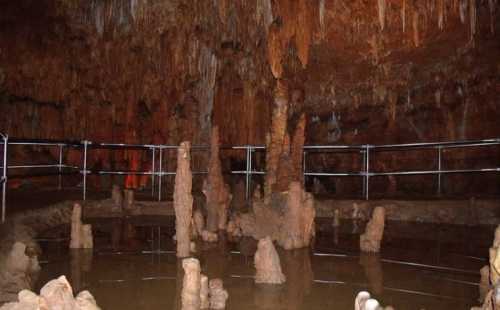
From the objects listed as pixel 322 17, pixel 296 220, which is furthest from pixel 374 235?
pixel 322 17

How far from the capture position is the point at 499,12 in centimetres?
1094

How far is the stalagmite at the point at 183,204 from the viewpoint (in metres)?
6.74

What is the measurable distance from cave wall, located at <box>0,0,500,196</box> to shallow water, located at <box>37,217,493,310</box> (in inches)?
190

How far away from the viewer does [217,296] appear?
464 cm

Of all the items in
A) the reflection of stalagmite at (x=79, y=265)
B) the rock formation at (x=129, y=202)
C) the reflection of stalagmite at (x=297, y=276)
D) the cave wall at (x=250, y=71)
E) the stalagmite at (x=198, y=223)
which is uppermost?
the cave wall at (x=250, y=71)

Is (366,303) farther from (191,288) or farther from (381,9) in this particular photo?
(381,9)

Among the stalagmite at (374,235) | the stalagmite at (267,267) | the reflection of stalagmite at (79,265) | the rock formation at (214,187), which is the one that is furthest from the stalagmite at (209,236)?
the stalagmite at (267,267)

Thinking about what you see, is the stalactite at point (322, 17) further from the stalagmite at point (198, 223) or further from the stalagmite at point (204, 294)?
the stalagmite at point (204, 294)

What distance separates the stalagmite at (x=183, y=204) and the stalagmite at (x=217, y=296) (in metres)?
2.04

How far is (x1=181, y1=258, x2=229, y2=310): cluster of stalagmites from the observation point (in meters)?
4.39

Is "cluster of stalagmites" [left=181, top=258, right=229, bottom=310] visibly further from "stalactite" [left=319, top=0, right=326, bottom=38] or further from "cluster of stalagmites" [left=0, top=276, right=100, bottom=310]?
"stalactite" [left=319, top=0, right=326, bottom=38]

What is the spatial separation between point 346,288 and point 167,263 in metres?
2.06

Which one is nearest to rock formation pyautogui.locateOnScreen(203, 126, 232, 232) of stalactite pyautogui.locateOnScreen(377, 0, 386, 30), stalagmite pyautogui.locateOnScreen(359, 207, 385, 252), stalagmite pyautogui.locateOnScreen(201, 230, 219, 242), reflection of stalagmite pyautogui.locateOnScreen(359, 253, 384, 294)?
stalagmite pyautogui.locateOnScreen(201, 230, 219, 242)

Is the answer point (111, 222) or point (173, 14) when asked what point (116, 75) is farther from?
point (111, 222)
